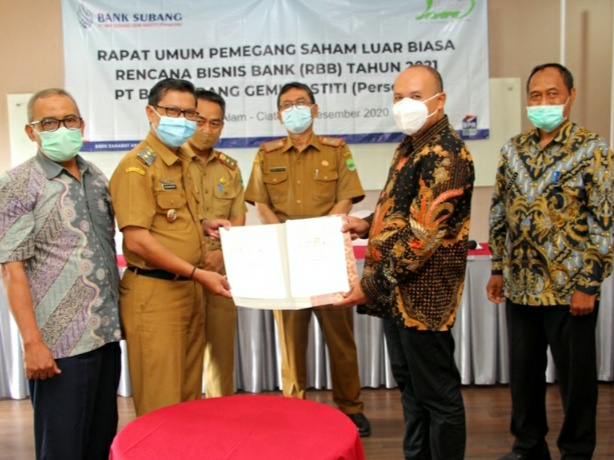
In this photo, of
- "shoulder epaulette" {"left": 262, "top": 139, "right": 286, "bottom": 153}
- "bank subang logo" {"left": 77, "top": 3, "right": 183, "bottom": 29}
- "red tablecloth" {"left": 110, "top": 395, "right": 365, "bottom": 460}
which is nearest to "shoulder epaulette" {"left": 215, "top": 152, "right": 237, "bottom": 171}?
"shoulder epaulette" {"left": 262, "top": 139, "right": 286, "bottom": 153}

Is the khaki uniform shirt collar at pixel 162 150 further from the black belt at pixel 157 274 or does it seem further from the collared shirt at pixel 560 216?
the collared shirt at pixel 560 216

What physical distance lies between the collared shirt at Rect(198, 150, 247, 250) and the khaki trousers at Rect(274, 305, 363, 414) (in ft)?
1.96

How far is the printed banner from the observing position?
4.38 meters

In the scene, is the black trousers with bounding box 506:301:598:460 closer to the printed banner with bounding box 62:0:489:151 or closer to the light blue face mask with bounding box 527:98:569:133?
the light blue face mask with bounding box 527:98:569:133

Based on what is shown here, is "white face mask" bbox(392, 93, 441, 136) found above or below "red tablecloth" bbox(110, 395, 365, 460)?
above

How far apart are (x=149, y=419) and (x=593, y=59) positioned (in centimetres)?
416

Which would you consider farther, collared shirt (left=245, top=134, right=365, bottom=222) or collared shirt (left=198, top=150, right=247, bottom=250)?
collared shirt (left=245, top=134, right=365, bottom=222)

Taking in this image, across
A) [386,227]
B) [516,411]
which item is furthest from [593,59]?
[386,227]

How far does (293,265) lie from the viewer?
212 centimetres

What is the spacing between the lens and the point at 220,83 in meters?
4.43

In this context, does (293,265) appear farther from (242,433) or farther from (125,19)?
(125,19)

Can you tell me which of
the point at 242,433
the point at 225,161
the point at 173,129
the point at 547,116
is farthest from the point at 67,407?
the point at 547,116

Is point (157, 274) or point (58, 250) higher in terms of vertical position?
point (58, 250)

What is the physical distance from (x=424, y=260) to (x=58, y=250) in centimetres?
111
